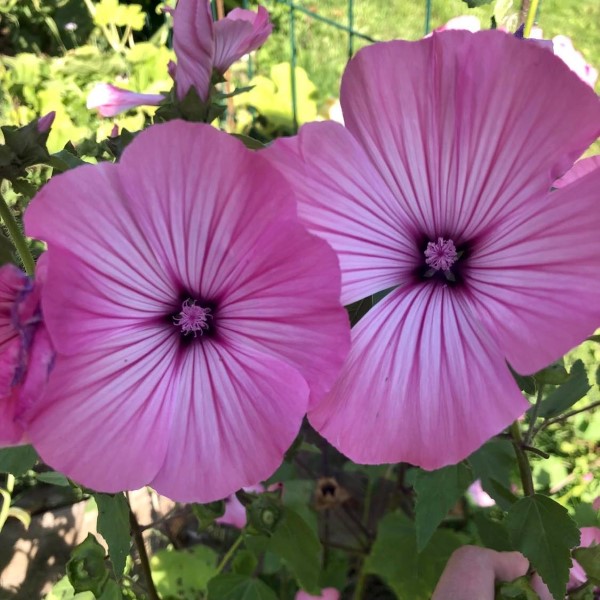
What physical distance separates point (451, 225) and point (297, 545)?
52 cm

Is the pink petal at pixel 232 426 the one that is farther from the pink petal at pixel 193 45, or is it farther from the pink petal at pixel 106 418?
the pink petal at pixel 193 45

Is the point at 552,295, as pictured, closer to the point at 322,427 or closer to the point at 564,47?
the point at 322,427

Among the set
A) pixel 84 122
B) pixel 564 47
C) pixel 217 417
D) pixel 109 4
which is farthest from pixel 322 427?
pixel 109 4

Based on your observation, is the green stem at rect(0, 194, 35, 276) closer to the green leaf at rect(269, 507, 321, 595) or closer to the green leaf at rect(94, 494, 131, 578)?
the green leaf at rect(94, 494, 131, 578)

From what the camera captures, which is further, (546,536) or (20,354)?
(546,536)

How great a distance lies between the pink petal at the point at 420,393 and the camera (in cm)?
43

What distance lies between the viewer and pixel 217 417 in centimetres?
47

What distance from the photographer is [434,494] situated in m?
0.71

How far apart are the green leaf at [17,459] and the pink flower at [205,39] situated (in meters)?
0.38

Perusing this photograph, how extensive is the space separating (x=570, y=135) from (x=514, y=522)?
16.7 inches

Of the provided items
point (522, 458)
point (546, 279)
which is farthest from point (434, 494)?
point (546, 279)

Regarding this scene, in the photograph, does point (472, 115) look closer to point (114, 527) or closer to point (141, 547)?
point (114, 527)

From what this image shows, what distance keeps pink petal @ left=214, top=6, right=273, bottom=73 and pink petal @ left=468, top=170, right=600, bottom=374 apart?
301 mm

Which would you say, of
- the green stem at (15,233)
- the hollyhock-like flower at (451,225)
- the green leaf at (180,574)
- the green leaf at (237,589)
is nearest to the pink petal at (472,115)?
the hollyhock-like flower at (451,225)
